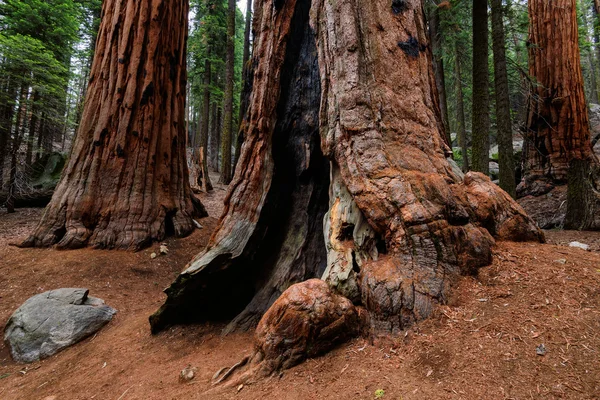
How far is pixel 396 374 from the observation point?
175 cm

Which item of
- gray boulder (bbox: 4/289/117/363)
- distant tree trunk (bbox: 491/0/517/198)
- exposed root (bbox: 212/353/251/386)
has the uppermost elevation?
distant tree trunk (bbox: 491/0/517/198)

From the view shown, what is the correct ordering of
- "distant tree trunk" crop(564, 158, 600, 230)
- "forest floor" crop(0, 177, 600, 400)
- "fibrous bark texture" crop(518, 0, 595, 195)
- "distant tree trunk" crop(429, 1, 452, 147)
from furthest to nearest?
"distant tree trunk" crop(429, 1, 452, 147) → "fibrous bark texture" crop(518, 0, 595, 195) → "distant tree trunk" crop(564, 158, 600, 230) → "forest floor" crop(0, 177, 600, 400)

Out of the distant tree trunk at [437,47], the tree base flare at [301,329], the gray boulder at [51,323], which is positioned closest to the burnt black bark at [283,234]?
the gray boulder at [51,323]

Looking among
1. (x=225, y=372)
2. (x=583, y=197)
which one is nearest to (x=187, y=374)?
(x=225, y=372)

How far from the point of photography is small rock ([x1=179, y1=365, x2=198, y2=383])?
252 centimetres

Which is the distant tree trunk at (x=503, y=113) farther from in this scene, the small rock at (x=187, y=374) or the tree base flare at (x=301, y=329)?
the small rock at (x=187, y=374)

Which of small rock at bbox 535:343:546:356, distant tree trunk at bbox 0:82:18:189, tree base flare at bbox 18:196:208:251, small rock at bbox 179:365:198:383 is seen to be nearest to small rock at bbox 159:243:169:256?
tree base flare at bbox 18:196:208:251

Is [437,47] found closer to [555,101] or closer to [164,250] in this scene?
[555,101]

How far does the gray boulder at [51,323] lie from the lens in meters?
3.71

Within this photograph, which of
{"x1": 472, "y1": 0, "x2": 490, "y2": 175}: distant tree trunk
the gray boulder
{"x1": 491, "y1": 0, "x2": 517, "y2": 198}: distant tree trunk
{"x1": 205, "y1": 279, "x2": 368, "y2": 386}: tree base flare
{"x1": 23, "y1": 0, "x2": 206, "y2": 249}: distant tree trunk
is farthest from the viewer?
{"x1": 491, "y1": 0, "x2": 517, "y2": 198}: distant tree trunk

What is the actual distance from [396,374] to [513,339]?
70 cm

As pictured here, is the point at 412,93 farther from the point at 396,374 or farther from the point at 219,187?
the point at 219,187

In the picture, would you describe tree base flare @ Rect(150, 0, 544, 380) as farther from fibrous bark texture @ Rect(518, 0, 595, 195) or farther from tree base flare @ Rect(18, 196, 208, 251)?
fibrous bark texture @ Rect(518, 0, 595, 195)

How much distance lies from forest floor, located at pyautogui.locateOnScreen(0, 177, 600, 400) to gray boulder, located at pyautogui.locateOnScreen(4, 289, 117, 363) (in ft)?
0.49
